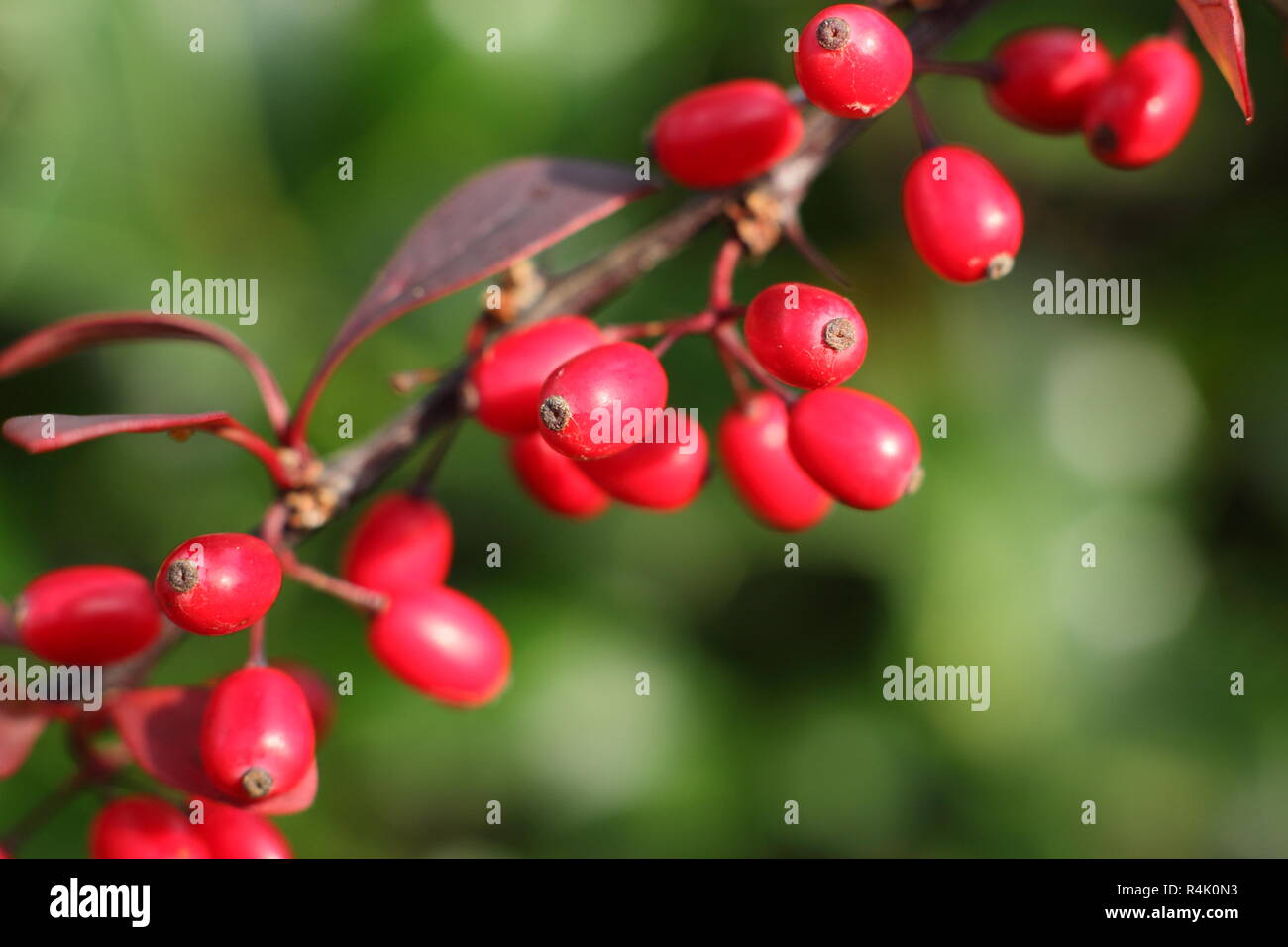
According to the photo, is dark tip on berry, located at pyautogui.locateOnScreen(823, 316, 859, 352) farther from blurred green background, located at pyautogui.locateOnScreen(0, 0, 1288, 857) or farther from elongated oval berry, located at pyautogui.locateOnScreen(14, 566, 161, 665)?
blurred green background, located at pyautogui.locateOnScreen(0, 0, 1288, 857)

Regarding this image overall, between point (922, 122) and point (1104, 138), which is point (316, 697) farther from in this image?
point (1104, 138)

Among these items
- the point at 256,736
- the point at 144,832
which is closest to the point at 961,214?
the point at 256,736

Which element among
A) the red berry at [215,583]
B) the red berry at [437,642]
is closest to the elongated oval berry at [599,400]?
the red berry at [215,583]

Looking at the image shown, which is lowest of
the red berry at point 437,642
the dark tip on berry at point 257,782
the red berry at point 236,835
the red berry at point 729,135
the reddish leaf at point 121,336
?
the red berry at point 236,835

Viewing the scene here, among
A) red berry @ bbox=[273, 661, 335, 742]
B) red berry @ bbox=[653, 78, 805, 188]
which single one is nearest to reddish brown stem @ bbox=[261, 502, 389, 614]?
red berry @ bbox=[273, 661, 335, 742]

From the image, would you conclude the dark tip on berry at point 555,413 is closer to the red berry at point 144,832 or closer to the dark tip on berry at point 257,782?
the dark tip on berry at point 257,782

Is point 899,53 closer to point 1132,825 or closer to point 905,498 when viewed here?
point 905,498
